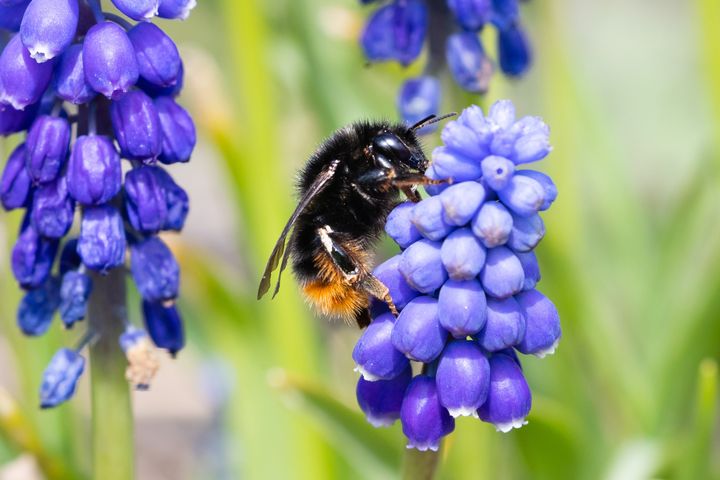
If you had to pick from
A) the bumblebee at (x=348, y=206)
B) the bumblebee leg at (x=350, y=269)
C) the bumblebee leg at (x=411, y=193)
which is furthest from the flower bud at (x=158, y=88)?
the bumblebee leg at (x=411, y=193)

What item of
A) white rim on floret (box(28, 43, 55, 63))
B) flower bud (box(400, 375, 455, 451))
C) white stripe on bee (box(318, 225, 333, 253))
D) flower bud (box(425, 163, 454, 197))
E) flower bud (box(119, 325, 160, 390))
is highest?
white rim on floret (box(28, 43, 55, 63))

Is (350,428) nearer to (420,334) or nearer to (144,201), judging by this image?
(144,201)

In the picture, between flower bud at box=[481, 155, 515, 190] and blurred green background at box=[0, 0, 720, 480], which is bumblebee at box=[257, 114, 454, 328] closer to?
flower bud at box=[481, 155, 515, 190]

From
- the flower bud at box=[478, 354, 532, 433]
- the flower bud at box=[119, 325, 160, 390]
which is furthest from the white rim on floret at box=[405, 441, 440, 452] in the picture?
the flower bud at box=[119, 325, 160, 390]

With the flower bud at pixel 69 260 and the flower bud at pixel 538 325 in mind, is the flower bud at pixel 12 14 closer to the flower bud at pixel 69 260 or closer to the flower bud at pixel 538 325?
the flower bud at pixel 69 260

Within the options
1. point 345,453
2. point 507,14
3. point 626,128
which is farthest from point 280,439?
point 626,128
